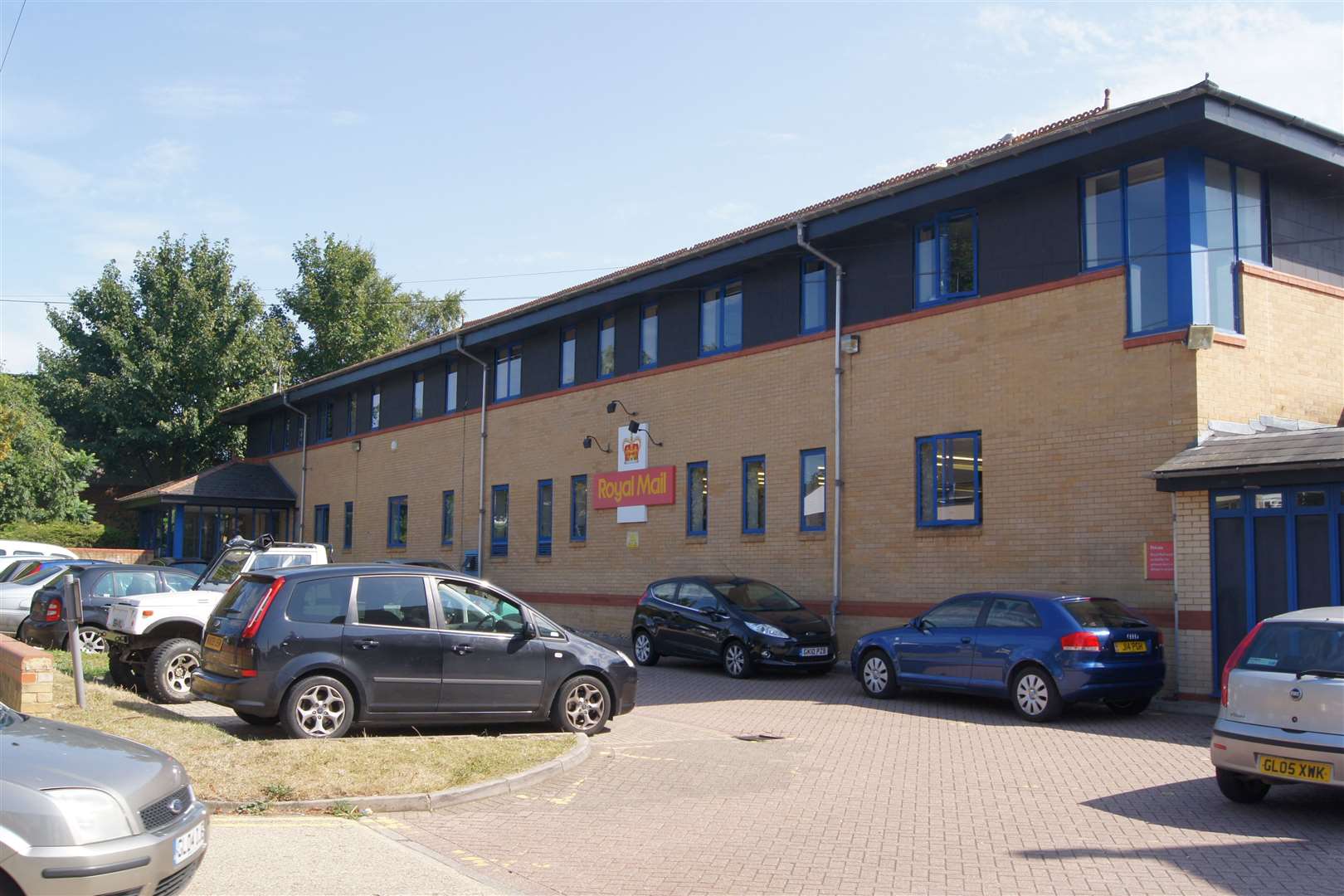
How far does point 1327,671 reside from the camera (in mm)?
8297

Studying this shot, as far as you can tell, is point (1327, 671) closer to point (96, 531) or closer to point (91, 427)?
point (96, 531)

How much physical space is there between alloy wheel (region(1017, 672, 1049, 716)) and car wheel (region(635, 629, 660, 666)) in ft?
23.8

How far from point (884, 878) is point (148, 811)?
4056 mm

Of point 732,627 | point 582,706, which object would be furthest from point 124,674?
point 732,627

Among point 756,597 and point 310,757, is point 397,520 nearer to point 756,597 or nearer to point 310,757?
point 756,597

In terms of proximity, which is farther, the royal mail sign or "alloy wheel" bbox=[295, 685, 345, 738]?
the royal mail sign

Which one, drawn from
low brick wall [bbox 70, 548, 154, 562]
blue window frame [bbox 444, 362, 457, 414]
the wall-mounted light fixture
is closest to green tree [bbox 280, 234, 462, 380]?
low brick wall [bbox 70, 548, 154, 562]

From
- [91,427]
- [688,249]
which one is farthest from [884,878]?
[91,427]

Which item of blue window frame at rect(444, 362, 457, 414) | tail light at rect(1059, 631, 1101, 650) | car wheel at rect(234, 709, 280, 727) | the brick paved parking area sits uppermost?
blue window frame at rect(444, 362, 457, 414)

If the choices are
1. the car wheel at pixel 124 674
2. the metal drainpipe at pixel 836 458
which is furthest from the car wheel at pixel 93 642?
the metal drainpipe at pixel 836 458

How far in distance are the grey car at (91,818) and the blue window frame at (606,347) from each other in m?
19.9

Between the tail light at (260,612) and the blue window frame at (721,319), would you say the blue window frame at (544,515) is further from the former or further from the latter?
the tail light at (260,612)

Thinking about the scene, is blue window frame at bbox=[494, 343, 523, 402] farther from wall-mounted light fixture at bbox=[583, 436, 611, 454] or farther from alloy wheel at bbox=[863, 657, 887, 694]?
alloy wheel at bbox=[863, 657, 887, 694]

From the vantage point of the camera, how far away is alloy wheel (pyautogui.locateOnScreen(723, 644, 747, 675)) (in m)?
17.6
